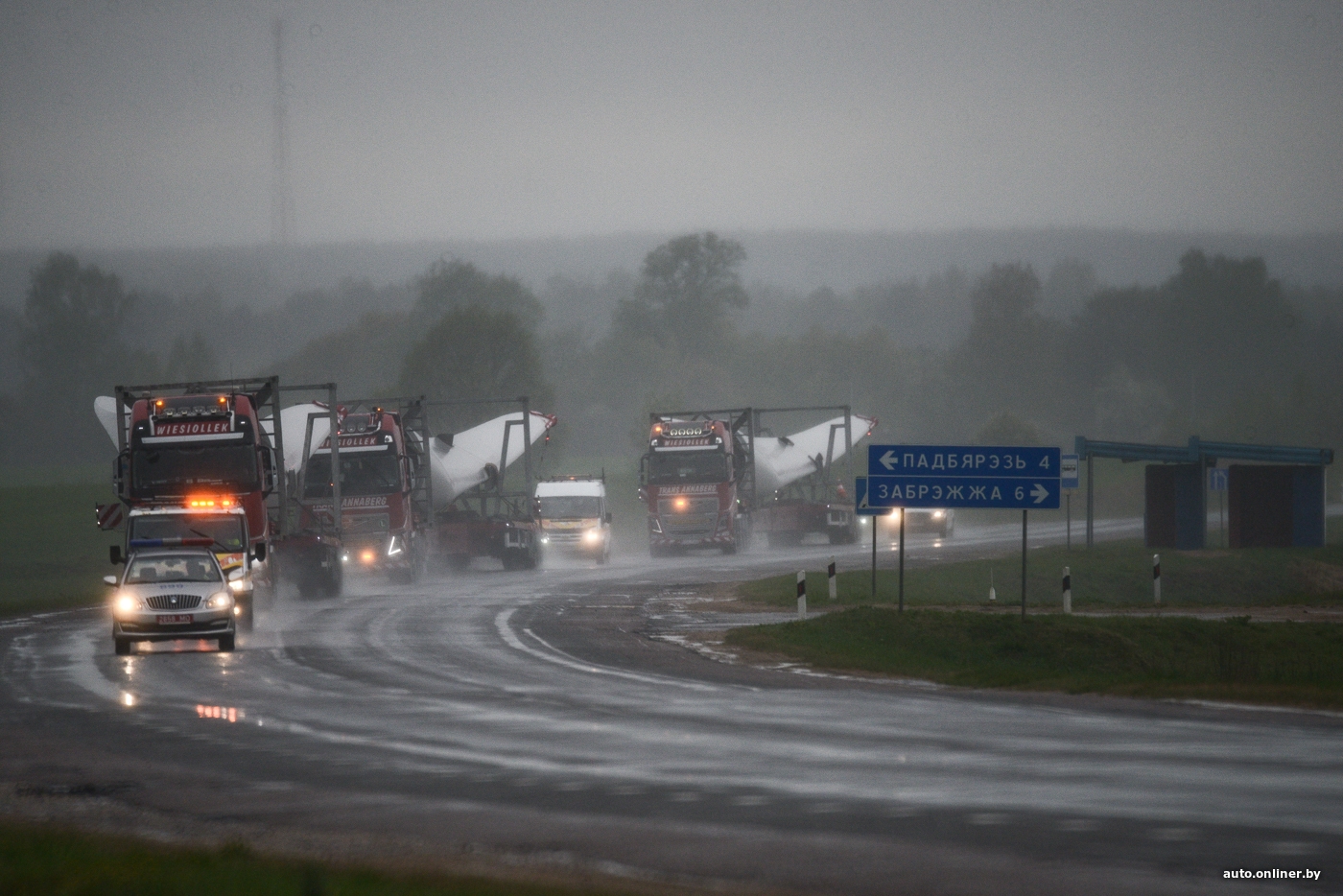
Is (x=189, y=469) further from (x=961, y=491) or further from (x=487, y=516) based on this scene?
(x=487, y=516)

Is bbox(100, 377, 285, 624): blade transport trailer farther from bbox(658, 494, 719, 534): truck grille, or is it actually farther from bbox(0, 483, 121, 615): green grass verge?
bbox(658, 494, 719, 534): truck grille

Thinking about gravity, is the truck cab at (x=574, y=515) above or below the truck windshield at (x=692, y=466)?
below

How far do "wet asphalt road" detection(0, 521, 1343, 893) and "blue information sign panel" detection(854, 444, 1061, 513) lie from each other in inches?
228

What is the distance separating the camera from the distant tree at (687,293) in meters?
137

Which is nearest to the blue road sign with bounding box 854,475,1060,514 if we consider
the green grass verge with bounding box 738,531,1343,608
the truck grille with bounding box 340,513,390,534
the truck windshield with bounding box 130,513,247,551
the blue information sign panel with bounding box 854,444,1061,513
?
the blue information sign panel with bounding box 854,444,1061,513

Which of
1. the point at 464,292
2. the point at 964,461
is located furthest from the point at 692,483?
the point at 464,292

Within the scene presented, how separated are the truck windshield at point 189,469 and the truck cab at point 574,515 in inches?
836

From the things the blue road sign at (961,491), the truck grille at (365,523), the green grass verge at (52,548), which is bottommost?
the green grass verge at (52,548)

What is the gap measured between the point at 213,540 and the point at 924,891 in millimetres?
21960

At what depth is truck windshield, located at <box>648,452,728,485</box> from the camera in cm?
5241

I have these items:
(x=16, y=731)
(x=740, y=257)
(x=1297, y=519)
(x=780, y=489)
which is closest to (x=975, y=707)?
(x=16, y=731)

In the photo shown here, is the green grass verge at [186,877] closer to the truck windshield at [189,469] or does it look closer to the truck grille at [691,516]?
the truck windshield at [189,469]

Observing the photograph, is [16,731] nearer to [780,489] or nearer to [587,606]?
[587,606]

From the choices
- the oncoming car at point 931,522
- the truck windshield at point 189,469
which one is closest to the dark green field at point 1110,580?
the truck windshield at point 189,469
